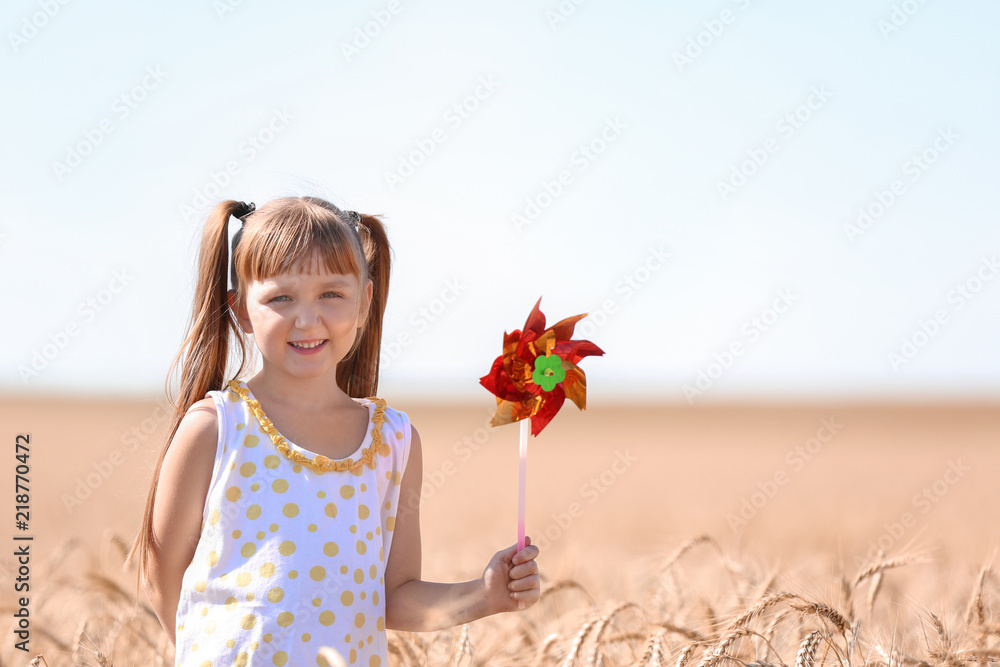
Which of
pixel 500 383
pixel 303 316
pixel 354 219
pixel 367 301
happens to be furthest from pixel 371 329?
pixel 500 383

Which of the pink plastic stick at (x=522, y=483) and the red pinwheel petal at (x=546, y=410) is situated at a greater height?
the red pinwheel petal at (x=546, y=410)

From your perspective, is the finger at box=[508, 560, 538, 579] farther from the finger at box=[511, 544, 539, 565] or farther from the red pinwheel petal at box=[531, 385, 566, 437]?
the red pinwheel petal at box=[531, 385, 566, 437]

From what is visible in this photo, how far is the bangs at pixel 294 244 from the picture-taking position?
212 cm

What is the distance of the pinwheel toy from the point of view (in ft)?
6.85

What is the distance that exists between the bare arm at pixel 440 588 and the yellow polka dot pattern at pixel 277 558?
0.20ft

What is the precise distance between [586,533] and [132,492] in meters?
5.44

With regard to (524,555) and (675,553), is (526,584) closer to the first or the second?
(524,555)

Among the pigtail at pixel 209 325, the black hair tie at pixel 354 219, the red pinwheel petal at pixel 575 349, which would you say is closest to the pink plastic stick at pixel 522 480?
the red pinwheel petal at pixel 575 349

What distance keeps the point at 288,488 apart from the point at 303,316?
14.8 inches

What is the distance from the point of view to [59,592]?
3.49 metres

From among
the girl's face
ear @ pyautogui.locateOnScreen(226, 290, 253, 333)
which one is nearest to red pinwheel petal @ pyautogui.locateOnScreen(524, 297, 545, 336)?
the girl's face

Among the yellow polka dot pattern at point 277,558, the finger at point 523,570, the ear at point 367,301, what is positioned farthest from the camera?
the ear at point 367,301

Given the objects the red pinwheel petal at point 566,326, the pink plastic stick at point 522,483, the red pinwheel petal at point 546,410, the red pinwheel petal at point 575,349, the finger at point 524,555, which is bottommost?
the finger at point 524,555

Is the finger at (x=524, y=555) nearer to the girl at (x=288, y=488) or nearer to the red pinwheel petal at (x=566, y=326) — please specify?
the girl at (x=288, y=488)
